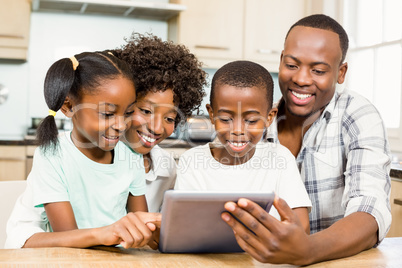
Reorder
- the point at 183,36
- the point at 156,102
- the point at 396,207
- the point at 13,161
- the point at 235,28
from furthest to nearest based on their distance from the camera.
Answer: the point at 235,28 < the point at 183,36 < the point at 13,161 < the point at 396,207 < the point at 156,102

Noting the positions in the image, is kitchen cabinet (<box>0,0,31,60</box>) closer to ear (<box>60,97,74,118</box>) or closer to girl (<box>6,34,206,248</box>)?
girl (<box>6,34,206,248</box>)

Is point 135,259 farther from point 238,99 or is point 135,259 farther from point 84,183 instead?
point 238,99

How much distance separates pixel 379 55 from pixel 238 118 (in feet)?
7.07

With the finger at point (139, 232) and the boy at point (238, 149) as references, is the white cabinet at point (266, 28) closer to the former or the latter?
the boy at point (238, 149)

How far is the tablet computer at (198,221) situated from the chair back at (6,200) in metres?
0.68

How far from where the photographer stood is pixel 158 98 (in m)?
1.32

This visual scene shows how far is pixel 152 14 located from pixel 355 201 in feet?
9.35

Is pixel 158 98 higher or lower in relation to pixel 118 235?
higher

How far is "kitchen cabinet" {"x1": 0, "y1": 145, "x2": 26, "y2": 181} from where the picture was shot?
112 inches

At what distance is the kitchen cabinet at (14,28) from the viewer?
309cm

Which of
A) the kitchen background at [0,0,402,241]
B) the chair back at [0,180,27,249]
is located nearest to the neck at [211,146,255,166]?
the chair back at [0,180,27,249]

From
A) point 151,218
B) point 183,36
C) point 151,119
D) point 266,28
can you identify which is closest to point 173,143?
point 183,36

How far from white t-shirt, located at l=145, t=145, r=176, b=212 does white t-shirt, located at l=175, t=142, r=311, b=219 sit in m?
0.14

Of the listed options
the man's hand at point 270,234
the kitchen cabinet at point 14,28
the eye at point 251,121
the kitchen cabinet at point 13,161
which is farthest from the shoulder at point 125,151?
the kitchen cabinet at point 14,28
